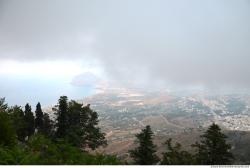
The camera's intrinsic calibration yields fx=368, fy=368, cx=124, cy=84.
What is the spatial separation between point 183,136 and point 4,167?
89.9 m

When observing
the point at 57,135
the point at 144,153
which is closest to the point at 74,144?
the point at 57,135

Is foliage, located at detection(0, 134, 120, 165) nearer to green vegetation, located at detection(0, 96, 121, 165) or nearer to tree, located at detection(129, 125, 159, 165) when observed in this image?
Result: green vegetation, located at detection(0, 96, 121, 165)

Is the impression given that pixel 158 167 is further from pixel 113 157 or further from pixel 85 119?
pixel 85 119

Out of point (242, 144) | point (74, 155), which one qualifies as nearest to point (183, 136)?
point (242, 144)

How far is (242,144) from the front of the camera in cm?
6419

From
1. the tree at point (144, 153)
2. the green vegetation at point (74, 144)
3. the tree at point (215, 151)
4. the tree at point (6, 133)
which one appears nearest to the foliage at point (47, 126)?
the green vegetation at point (74, 144)

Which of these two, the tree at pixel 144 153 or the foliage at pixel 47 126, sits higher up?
the foliage at pixel 47 126

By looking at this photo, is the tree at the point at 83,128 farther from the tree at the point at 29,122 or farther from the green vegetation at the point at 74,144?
the tree at the point at 29,122

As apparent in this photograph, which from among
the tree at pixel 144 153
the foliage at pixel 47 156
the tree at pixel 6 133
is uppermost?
the tree at pixel 6 133

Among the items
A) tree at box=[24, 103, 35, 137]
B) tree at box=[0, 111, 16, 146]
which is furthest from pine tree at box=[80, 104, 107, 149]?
tree at box=[0, 111, 16, 146]

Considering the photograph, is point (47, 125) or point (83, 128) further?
point (47, 125)

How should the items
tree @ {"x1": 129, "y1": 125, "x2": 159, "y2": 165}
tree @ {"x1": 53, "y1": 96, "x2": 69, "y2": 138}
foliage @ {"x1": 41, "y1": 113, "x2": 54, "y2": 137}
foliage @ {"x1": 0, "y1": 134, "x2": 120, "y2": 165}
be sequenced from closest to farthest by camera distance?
foliage @ {"x1": 0, "y1": 134, "x2": 120, "y2": 165} → tree @ {"x1": 129, "y1": 125, "x2": 159, "y2": 165} → tree @ {"x1": 53, "y1": 96, "x2": 69, "y2": 138} → foliage @ {"x1": 41, "y1": 113, "x2": 54, "y2": 137}

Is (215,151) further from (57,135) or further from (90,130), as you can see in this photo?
(57,135)

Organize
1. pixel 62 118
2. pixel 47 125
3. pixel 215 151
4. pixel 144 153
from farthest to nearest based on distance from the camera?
pixel 47 125 → pixel 62 118 → pixel 144 153 → pixel 215 151
